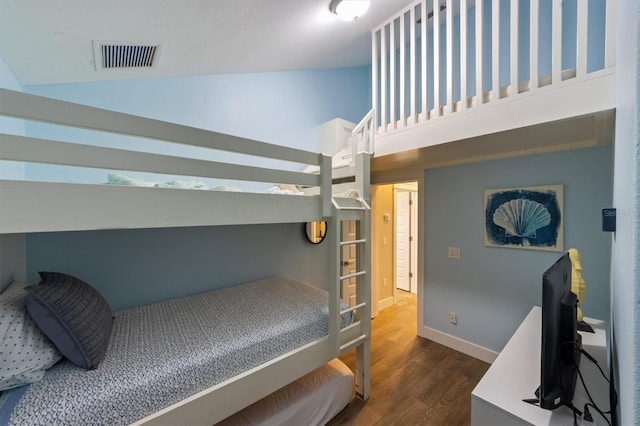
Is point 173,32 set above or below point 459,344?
above

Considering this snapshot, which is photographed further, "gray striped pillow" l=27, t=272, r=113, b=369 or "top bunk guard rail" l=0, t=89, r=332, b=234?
"gray striped pillow" l=27, t=272, r=113, b=369

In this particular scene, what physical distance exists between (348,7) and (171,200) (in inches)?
77.8

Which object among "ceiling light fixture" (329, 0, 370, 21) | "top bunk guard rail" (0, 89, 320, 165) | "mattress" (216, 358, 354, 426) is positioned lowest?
"mattress" (216, 358, 354, 426)

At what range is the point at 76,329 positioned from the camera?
3.68 ft

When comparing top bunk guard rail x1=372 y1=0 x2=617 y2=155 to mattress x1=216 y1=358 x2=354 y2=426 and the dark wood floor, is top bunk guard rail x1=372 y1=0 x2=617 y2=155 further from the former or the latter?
the dark wood floor

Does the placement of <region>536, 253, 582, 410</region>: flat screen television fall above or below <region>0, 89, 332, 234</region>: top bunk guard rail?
below

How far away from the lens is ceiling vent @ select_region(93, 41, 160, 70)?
1.50 metres

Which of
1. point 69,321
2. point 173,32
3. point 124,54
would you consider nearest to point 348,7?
point 173,32

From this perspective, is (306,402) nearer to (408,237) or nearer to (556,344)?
(556,344)

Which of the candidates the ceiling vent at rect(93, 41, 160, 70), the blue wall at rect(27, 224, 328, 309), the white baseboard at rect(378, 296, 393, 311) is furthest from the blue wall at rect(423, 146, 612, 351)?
the ceiling vent at rect(93, 41, 160, 70)

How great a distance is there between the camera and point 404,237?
15.5 ft

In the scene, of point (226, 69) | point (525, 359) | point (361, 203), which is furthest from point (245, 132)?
point (525, 359)

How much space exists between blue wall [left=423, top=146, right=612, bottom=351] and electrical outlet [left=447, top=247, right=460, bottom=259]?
0.04 m

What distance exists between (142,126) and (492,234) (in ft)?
9.54
